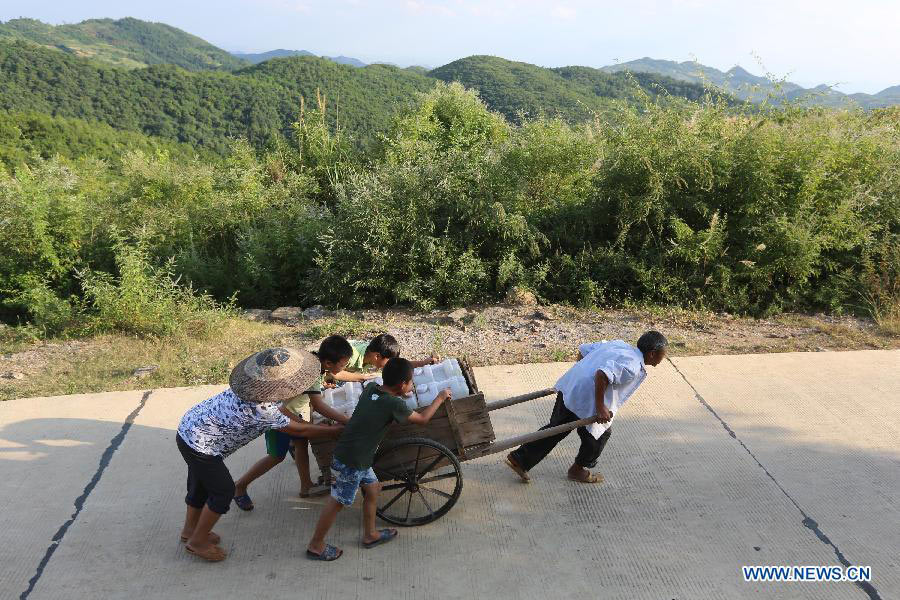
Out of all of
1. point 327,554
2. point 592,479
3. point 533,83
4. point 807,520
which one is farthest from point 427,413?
point 533,83

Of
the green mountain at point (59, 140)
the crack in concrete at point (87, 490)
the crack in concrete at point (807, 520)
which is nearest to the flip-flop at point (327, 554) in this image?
the crack in concrete at point (87, 490)

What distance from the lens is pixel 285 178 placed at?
12695mm

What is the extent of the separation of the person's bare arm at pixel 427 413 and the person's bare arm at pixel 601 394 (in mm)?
968

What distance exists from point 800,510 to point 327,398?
302 centimetres

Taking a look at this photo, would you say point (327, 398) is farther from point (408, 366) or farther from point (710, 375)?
point (710, 375)

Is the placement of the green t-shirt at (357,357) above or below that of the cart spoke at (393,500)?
above

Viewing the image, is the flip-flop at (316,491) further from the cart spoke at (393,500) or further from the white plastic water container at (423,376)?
the white plastic water container at (423,376)

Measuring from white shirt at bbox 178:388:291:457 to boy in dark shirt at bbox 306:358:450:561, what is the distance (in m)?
0.38

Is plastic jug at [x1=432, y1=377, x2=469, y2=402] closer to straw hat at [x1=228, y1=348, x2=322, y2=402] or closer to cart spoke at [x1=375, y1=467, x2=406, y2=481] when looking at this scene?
cart spoke at [x1=375, y1=467, x2=406, y2=481]

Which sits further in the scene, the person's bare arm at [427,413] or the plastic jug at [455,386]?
the plastic jug at [455,386]

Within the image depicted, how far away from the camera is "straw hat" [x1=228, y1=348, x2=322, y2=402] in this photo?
3572 millimetres

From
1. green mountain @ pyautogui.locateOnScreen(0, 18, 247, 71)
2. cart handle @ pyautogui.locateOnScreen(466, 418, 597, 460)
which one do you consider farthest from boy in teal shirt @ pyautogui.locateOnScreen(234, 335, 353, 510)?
green mountain @ pyautogui.locateOnScreen(0, 18, 247, 71)

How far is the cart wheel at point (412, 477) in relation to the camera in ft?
12.9

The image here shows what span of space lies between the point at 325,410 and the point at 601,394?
168 centimetres
